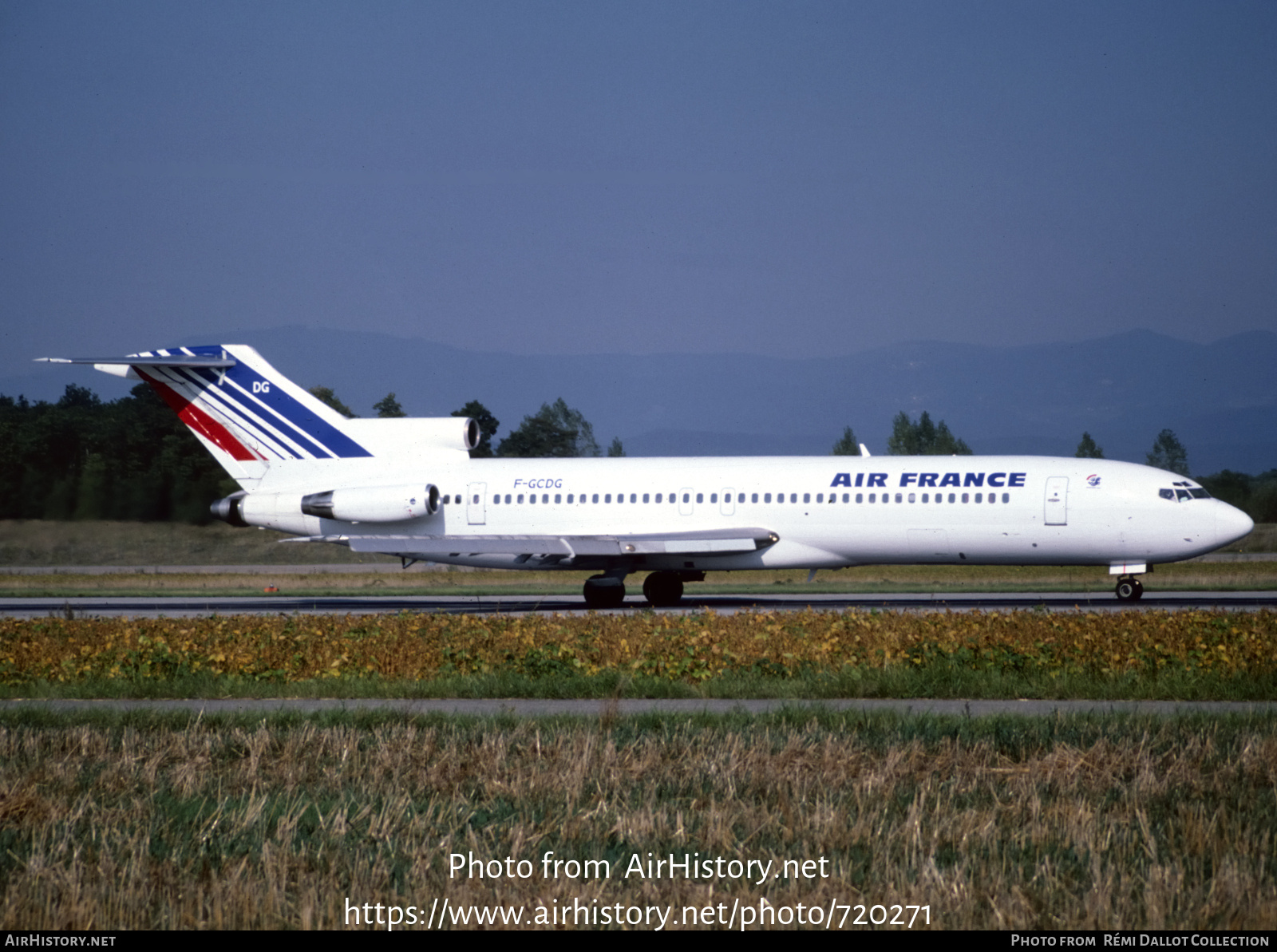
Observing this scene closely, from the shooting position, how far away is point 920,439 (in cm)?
13175

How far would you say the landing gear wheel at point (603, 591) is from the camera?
107 ft

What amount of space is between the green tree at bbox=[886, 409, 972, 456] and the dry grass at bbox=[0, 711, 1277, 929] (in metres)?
97.7

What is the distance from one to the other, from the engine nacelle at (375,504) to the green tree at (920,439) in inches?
3068

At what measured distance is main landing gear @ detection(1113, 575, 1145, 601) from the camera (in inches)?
1218

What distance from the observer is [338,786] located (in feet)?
33.1

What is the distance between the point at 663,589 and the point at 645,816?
987 inches

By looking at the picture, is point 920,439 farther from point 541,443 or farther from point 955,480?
point 955,480


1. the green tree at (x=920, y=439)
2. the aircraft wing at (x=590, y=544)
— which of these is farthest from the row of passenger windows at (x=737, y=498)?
the green tree at (x=920, y=439)

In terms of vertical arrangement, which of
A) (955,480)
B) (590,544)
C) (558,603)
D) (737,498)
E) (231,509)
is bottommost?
(558,603)

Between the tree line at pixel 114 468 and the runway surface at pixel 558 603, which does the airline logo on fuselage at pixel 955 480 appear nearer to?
the runway surface at pixel 558 603

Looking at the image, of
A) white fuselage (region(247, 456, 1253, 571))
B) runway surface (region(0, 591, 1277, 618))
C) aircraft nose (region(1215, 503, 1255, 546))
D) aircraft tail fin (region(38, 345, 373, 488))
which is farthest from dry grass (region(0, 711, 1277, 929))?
aircraft tail fin (region(38, 345, 373, 488))

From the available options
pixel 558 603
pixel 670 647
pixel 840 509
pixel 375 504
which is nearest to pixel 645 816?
pixel 670 647
